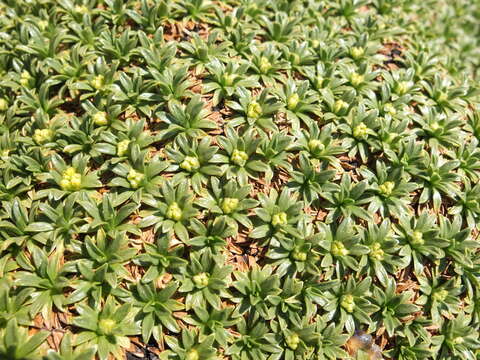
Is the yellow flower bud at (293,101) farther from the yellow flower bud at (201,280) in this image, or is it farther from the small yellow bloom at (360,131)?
the yellow flower bud at (201,280)

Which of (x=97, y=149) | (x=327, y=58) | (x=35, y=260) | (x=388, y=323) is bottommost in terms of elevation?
(x=388, y=323)

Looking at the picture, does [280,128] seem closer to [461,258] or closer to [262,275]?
[262,275]

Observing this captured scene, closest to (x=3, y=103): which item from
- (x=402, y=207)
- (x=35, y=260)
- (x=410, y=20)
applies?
(x=35, y=260)

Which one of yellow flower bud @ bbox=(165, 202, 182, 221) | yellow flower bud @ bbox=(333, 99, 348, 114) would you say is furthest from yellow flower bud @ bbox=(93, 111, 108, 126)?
yellow flower bud @ bbox=(333, 99, 348, 114)

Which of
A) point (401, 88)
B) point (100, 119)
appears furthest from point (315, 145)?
Answer: point (100, 119)

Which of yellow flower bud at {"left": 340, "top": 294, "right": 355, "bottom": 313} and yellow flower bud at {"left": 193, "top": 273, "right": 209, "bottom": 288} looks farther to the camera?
yellow flower bud at {"left": 340, "top": 294, "right": 355, "bottom": 313}

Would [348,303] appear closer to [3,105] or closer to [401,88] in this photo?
[401,88]

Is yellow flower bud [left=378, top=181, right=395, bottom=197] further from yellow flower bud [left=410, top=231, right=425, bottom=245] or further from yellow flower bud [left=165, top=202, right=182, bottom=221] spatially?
yellow flower bud [left=165, top=202, right=182, bottom=221]

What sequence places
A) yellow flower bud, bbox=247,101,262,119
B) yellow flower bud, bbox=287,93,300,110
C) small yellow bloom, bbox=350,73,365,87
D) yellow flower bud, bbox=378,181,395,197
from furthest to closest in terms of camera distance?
1. small yellow bloom, bbox=350,73,365,87
2. yellow flower bud, bbox=287,93,300,110
3. yellow flower bud, bbox=247,101,262,119
4. yellow flower bud, bbox=378,181,395,197

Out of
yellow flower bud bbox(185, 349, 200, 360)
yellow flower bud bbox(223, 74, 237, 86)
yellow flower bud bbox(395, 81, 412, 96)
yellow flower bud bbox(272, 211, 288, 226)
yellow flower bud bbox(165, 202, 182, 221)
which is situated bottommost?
yellow flower bud bbox(185, 349, 200, 360)
